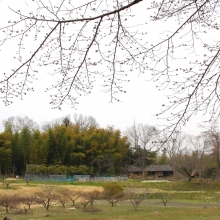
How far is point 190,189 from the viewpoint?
26.6 metres

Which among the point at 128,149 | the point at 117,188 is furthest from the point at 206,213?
the point at 128,149

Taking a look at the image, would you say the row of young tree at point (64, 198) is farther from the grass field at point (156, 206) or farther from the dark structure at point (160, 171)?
the dark structure at point (160, 171)

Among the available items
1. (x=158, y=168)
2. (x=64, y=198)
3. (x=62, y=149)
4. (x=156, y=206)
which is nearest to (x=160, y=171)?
(x=158, y=168)

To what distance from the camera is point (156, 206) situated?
56.6ft

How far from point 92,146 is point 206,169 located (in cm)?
1221

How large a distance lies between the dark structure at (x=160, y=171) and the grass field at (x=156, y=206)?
525 inches

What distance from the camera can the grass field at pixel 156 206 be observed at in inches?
521

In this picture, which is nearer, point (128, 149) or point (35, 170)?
point (35, 170)

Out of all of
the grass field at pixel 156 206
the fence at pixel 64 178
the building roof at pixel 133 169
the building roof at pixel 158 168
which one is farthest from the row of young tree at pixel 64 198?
the building roof at pixel 158 168

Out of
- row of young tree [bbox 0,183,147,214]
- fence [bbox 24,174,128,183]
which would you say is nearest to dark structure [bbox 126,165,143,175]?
fence [bbox 24,174,128,183]

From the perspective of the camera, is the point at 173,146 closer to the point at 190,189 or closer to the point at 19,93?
the point at 19,93

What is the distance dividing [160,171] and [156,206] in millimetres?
24969

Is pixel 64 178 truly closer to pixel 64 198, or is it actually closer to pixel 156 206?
pixel 64 198

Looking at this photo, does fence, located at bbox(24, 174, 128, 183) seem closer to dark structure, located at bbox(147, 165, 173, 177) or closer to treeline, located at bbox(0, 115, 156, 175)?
treeline, located at bbox(0, 115, 156, 175)
